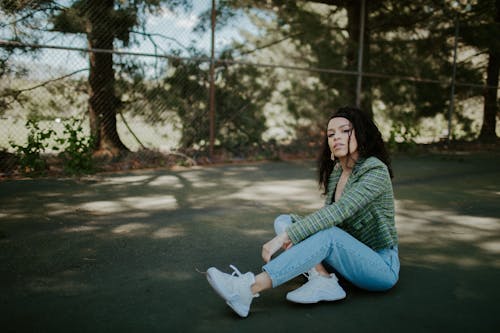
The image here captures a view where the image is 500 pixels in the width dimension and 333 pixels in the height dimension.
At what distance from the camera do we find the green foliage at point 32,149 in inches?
215

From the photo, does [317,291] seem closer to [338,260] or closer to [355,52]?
[338,260]

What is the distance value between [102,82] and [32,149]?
174 centimetres

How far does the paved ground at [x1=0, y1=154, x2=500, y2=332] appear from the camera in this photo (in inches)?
81.3

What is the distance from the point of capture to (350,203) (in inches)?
85.7

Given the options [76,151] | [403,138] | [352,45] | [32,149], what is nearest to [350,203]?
[76,151]

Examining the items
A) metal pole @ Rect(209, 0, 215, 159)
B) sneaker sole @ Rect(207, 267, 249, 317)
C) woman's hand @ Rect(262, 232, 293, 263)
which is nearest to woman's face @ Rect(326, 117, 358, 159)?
woman's hand @ Rect(262, 232, 293, 263)

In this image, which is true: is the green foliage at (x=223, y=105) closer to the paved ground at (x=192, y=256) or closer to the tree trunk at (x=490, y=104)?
the paved ground at (x=192, y=256)

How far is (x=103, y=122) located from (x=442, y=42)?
8122 mm

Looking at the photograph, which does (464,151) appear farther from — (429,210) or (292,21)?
(429,210)

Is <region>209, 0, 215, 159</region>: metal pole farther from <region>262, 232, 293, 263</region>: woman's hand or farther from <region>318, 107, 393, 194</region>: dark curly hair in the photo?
<region>262, 232, 293, 263</region>: woman's hand

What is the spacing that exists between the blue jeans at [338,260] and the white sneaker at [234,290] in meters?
0.13

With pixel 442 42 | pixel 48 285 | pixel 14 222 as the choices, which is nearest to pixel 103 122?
pixel 14 222

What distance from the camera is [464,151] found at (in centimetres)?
999

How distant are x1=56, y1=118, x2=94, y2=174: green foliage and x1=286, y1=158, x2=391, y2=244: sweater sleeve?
437 centimetres
